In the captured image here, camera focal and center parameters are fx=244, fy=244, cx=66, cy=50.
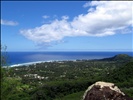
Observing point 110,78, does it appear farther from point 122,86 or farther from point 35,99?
point 35,99

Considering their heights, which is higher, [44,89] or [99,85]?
[99,85]

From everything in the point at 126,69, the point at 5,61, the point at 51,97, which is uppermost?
the point at 5,61

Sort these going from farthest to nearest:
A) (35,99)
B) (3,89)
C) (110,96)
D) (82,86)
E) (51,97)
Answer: (82,86), (51,97), (35,99), (3,89), (110,96)

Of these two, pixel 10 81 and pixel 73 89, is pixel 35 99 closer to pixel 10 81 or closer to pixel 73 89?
pixel 73 89

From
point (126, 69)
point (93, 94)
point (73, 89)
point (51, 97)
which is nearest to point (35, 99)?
point (51, 97)

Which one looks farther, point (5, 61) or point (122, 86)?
point (122, 86)

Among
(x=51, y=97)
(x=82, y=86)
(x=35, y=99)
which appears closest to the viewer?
(x=35, y=99)

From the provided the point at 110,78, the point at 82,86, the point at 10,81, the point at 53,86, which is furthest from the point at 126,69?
the point at 10,81
